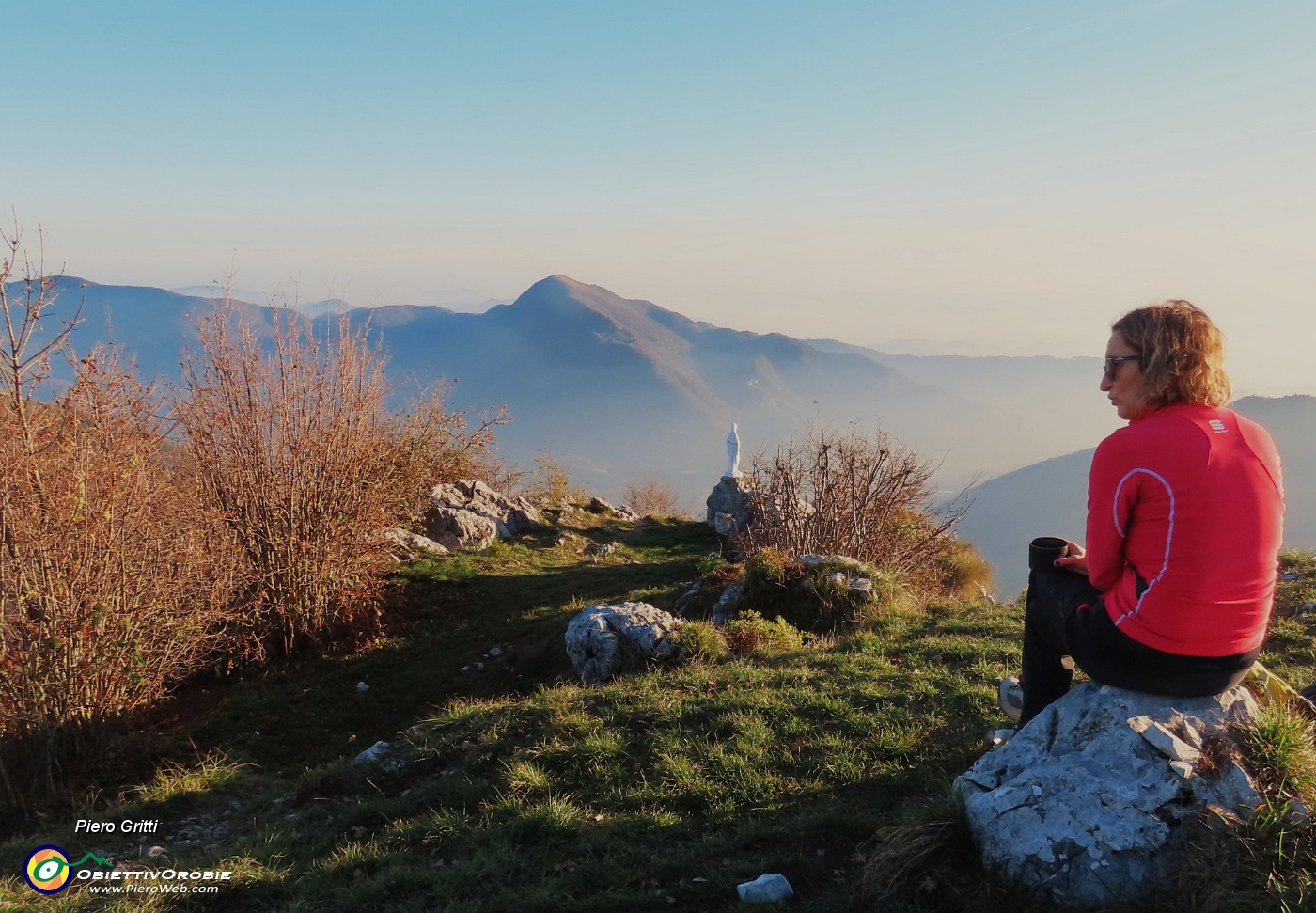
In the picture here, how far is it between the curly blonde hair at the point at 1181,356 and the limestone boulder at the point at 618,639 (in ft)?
18.3

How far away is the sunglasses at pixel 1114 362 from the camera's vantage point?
2.98 metres

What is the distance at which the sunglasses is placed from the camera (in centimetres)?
298

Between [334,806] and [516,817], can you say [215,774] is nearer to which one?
[334,806]

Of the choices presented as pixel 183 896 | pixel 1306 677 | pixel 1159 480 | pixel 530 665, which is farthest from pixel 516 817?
pixel 1306 677

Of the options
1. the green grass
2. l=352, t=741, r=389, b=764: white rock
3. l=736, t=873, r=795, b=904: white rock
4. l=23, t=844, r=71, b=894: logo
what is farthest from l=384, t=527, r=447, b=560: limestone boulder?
l=736, t=873, r=795, b=904: white rock

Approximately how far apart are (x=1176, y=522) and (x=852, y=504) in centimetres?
963

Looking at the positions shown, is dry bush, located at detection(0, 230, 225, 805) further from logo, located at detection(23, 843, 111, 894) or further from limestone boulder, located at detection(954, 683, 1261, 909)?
limestone boulder, located at detection(954, 683, 1261, 909)

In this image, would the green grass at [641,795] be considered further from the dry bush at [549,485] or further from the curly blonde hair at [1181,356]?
the dry bush at [549,485]

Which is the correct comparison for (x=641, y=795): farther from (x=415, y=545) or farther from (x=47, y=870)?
(x=415, y=545)

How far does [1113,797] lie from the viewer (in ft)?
9.24

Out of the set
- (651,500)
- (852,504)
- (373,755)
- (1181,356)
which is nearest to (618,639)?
(373,755)

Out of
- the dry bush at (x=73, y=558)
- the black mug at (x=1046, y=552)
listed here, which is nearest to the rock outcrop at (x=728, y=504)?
the dry bush at (x=73, y=558)

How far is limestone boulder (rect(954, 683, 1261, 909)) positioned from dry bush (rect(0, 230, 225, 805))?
7.66 metres

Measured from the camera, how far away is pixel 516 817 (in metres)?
4.11
